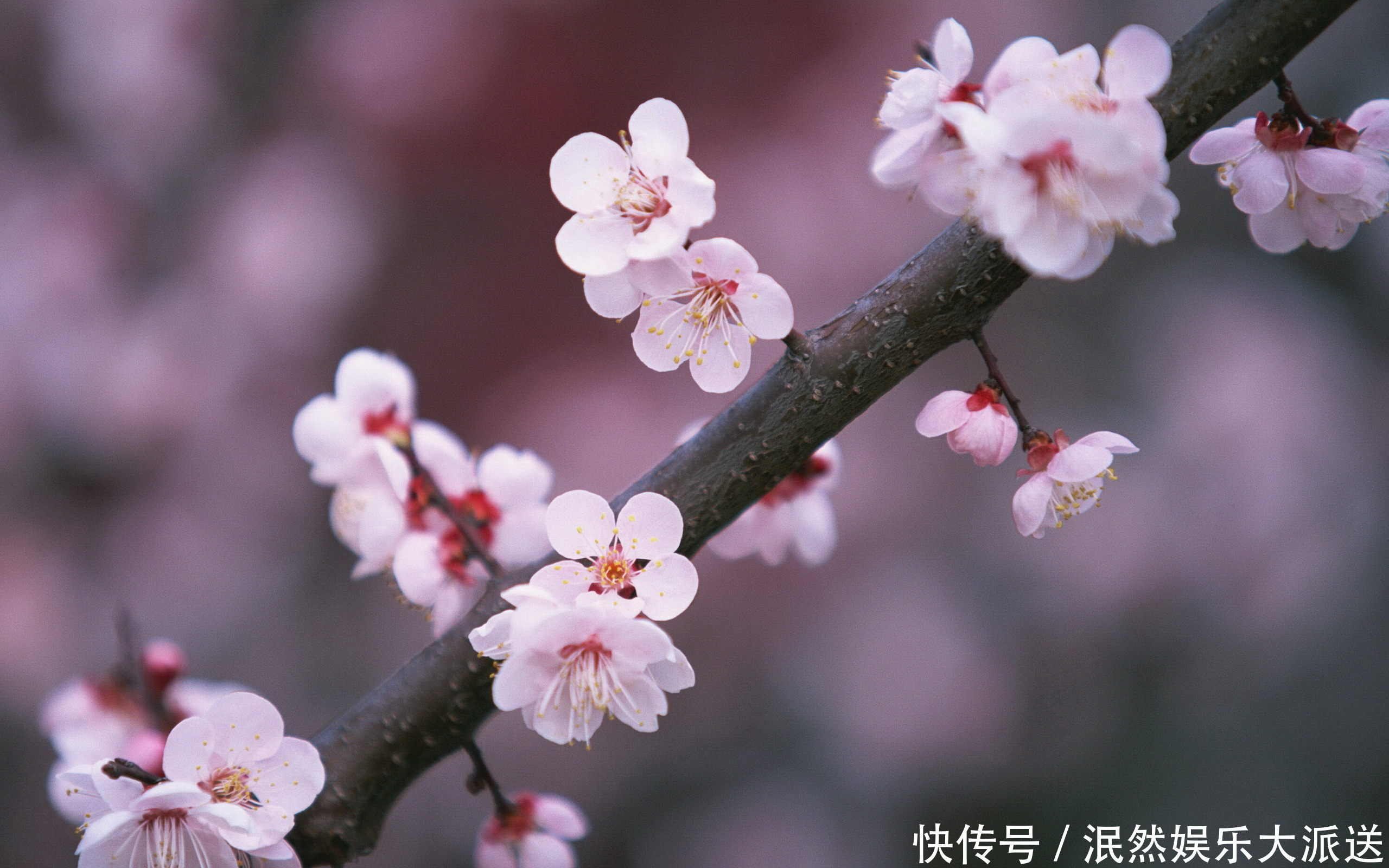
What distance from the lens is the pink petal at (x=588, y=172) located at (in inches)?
17.7

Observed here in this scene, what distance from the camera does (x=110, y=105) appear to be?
6.90 feet

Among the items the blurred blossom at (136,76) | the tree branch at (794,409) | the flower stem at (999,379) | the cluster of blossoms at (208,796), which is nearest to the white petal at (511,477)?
the tree branch at (794,409)

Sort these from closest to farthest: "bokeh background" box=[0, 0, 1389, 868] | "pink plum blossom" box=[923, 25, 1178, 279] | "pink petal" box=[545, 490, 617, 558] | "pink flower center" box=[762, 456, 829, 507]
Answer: "pink plum blossom" box=[923, 25, 1178, 279], "pink petal" box=[545, 490, 617, 558], "pink flower center" box=[762, 456, 829, 507], "bokeh background" box=[0, 0, 1389, 868]

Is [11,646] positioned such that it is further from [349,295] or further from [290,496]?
[349,295]

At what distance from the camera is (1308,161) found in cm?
49

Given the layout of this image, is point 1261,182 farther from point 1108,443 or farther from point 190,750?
point 190,750

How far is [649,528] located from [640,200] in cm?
17

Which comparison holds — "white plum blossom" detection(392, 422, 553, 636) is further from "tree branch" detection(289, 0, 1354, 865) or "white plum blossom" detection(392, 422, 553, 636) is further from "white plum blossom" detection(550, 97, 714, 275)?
"white plum blossom" detection(550, 97, 714, 275)

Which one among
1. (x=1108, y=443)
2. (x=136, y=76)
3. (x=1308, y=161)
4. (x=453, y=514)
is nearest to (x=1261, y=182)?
(x=1308, y=161)

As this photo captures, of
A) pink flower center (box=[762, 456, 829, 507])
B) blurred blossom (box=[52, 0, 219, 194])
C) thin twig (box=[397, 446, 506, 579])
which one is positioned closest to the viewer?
thin twig (box=[397, 446, 506, 579])

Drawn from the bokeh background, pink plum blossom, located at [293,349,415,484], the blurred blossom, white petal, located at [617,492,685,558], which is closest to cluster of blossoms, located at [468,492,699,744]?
white petal, located at [617,492,685,558]

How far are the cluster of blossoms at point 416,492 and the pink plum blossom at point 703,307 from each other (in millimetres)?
173

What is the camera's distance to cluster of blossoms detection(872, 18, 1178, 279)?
35 cm

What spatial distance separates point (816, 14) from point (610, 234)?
1922mm
